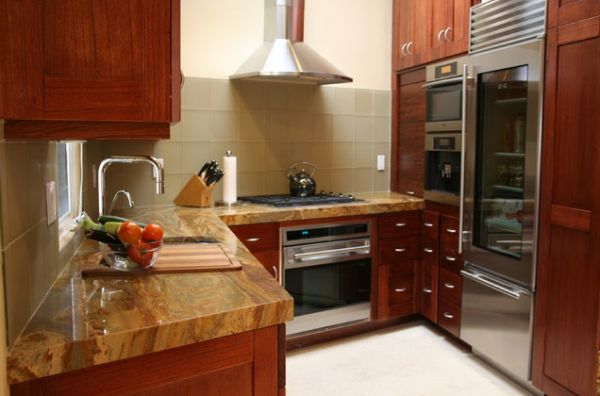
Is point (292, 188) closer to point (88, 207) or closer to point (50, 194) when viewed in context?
point (88, 207)

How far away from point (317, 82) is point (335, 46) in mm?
406

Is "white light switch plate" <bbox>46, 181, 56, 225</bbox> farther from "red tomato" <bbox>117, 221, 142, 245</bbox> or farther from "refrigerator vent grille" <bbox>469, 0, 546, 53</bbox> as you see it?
"refrigerator vent grille" <bbox>469, 0, 546, 53</bbox>

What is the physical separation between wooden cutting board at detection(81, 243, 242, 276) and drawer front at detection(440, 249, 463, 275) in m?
1.74

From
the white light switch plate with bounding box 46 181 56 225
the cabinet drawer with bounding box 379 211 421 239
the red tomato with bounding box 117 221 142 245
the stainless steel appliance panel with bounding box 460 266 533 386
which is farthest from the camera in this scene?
the cabinet drawer with bounding box 379 211 421 239

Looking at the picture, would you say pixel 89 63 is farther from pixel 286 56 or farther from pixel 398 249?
pixel 398 249

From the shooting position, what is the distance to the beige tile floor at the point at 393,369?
258 cm

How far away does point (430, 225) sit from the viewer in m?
3.27

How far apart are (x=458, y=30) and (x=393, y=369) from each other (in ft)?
6.71

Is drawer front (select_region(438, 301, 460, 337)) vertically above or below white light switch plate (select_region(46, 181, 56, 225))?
below

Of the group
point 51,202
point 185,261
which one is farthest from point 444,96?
point 51,202

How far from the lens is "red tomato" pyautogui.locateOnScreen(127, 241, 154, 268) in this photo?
1.41 m

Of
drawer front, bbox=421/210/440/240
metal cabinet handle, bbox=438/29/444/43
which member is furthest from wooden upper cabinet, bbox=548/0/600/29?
drawer front, bbox=421/210/440/240

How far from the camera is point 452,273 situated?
3.08 meters

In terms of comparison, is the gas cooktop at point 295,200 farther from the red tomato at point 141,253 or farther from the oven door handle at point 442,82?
the red tomato at point 141,253
